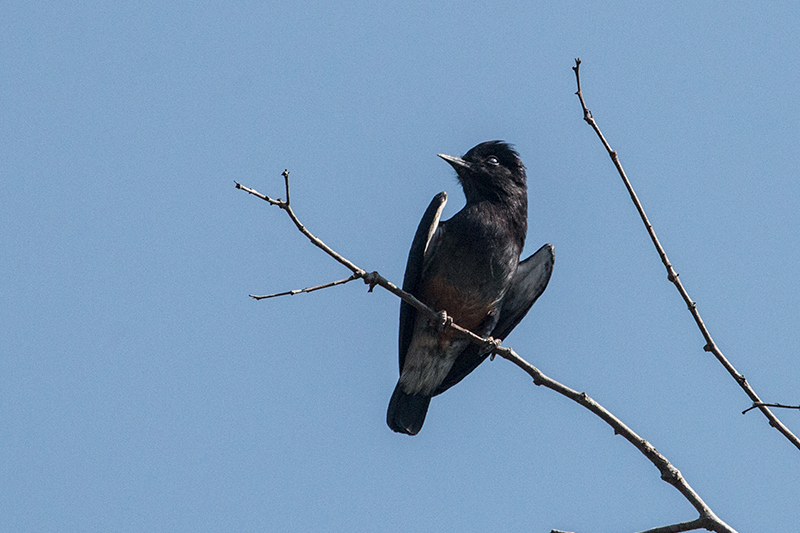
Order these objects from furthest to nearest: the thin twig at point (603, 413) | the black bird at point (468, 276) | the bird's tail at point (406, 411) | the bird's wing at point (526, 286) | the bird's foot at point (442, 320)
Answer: the bird's wing at point (526, 286), the bird's tail at point (406, 411), the black bird at point (468, 276), the bird's foot at point (442, 320), the thin twig at point (603, 413)

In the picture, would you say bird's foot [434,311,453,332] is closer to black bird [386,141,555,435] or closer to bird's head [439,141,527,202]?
black bird [386,141,555,435]

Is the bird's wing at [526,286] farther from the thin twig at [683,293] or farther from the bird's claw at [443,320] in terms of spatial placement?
the thin twig at [683,293]

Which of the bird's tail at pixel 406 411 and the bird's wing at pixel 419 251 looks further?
the bird's tail at pixel 406 411

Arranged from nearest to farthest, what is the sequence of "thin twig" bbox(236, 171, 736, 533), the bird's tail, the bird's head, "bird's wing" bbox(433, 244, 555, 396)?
"thin twig" bbox(236, 171, 736, 533) → the bird's tail → the bird's head → "bird's wing" bbox(433, 244, 555, 396)

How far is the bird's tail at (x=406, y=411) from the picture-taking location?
292 inches

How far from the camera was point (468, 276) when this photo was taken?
6953 millimetres

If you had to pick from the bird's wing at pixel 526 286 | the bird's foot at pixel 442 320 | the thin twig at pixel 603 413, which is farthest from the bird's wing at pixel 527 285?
the thin twig at pixel 603 413

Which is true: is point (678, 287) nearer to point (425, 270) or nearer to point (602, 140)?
point (602, 140)

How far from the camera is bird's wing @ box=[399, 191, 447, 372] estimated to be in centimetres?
707

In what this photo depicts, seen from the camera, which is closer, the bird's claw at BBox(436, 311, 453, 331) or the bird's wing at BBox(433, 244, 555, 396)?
the bird's claw at BBox(436, 311, 453, 331)

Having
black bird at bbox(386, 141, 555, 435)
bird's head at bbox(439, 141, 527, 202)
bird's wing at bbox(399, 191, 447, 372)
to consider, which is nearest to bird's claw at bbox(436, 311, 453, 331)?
black bird at bbox(386, 141, 555, 435)

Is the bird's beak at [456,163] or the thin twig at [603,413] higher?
the bird's beak at [456,163]

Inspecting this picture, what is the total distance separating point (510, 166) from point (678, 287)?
367 cm

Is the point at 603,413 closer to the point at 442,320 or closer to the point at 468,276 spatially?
the point at 442,320
